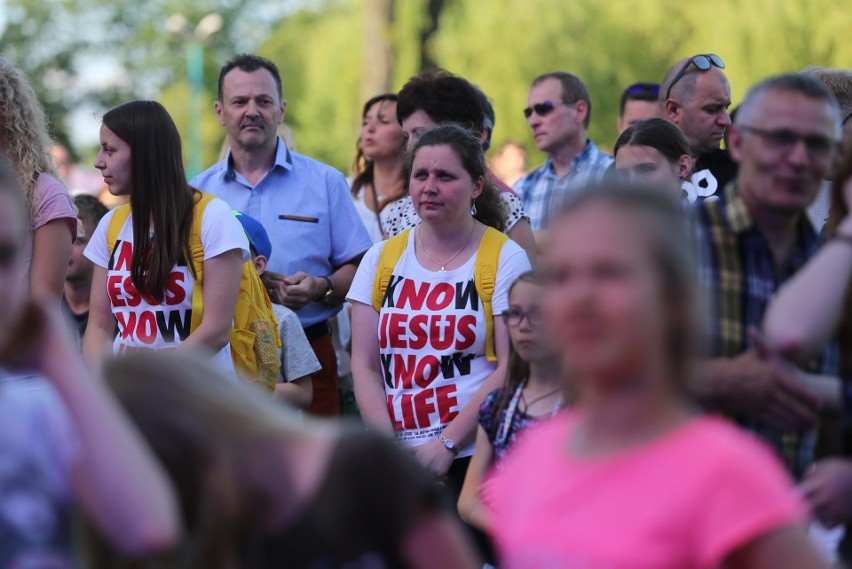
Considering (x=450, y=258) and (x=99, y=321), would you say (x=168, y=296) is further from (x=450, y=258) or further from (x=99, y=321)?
(x=450, y=258)

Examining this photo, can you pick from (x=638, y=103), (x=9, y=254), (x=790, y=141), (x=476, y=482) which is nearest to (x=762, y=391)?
(x=790, y=141)

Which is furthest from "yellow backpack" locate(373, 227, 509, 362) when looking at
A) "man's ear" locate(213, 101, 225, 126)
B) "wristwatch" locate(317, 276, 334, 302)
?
"man's ear" locate(213, 101, 225, 126)

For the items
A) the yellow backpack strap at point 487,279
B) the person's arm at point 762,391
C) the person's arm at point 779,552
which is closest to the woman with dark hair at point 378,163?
the yellow backpack strap at point 487,279

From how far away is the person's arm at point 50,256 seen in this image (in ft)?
16.0

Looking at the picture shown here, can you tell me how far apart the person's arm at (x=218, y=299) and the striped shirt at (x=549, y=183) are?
286 centimetres

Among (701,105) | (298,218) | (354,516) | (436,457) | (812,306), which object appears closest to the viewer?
(354,516)

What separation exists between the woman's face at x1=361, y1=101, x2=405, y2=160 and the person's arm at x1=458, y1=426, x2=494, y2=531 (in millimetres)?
3285

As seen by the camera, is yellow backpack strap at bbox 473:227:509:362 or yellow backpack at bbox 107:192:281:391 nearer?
yellow backpack strap at bbox 473:227:509:362

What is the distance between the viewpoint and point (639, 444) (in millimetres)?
2102

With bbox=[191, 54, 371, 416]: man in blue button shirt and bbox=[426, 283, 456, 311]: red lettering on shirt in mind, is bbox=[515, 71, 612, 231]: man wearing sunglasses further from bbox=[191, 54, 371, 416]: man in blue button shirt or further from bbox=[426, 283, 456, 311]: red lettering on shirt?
bbox=[426, 283, 456, 311]: red lettering on shirt

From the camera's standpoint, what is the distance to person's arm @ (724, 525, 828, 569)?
6.41 ft

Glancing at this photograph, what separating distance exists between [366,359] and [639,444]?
132 inches

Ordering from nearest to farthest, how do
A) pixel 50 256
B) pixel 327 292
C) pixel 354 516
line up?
pixel 354 516 → pixel 50 256 → pixel 327 292

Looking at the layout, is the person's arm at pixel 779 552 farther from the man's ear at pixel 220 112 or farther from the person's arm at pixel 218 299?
the man's ear at pixel 220 112
